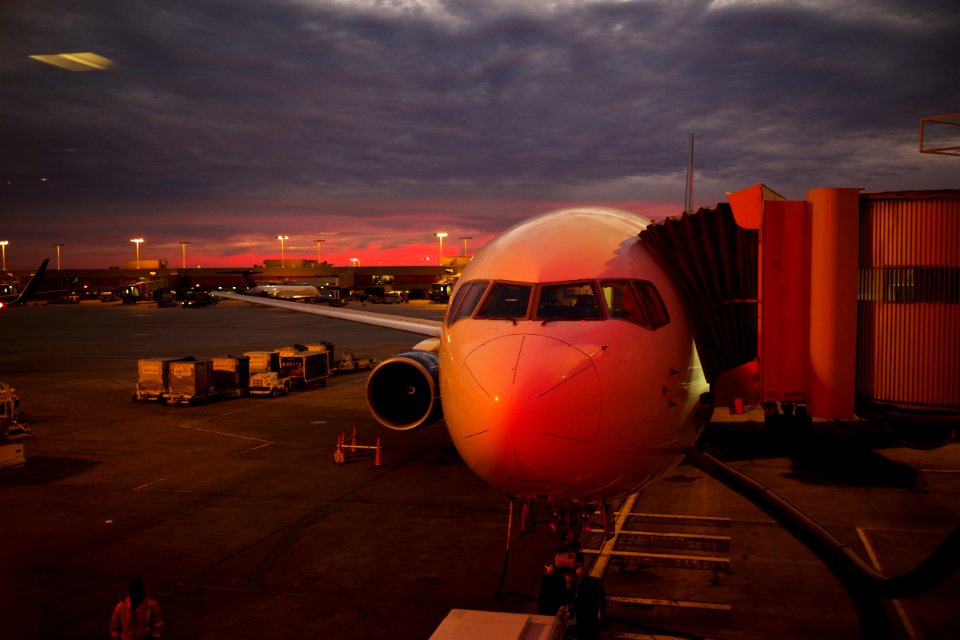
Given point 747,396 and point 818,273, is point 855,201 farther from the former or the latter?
point 747,396

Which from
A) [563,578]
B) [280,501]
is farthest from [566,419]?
[280,501]

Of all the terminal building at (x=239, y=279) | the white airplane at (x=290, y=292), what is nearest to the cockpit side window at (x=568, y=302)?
the white airplane at (x=290, y=292)

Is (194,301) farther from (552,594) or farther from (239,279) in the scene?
(552,594)

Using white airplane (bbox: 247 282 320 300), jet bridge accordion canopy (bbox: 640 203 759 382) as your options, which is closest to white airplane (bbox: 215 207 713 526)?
jet bridge accordion canopy (bbox: 640 203 759 382)

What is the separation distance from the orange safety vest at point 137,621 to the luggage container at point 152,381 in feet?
58.8

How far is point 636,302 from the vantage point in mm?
6793

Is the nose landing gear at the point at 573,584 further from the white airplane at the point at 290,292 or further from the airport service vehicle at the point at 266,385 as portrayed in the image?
the white airplane at the point at 290,292

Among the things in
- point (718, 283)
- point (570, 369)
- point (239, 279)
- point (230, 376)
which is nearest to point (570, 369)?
point (570, 369)

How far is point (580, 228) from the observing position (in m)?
7.79

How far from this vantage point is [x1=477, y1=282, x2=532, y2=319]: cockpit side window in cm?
673

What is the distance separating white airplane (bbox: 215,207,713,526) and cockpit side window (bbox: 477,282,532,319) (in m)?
0.01

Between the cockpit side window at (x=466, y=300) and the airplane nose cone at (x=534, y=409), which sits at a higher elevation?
the cockpit side window at (x=466, y=300)

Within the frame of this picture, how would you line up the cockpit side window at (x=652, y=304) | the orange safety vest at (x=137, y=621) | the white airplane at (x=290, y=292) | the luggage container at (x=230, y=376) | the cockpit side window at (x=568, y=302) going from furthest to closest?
the white airplane at (x=290, y=292) → the luggage container at (x=230, y=376) → the orange safety vest at (x=137, y=621) → the cockpit side window at (x=652, y=304) → the cockpit side window at (x=568, y=302)

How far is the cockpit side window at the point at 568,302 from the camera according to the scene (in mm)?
6465
